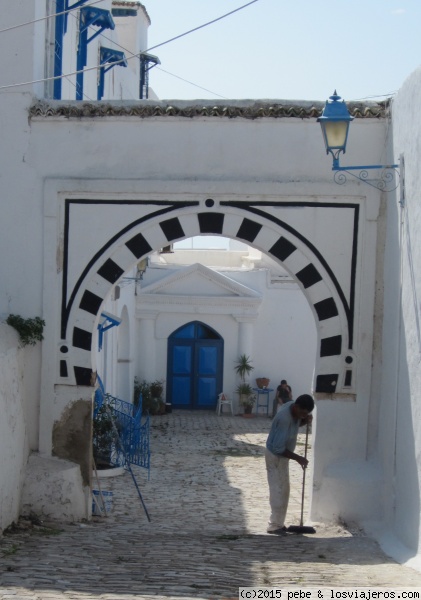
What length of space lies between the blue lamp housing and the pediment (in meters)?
13.3

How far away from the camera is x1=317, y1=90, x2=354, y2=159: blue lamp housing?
8266 mm

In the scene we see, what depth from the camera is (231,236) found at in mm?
9812

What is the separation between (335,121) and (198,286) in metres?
13.8

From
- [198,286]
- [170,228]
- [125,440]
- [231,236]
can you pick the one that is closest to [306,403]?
[231,236]

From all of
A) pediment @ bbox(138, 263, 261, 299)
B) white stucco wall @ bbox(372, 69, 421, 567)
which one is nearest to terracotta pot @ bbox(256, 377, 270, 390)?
pediment @ bbox(138, 263, 261, 299)

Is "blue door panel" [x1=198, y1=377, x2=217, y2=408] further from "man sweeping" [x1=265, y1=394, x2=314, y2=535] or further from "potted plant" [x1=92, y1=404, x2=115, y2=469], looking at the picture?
"man sweeping" [x1=265, y1=394, x2=314, y2=535]

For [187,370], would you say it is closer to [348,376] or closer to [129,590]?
[348,376]

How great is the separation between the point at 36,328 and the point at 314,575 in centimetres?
409

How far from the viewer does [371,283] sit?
9555 mm

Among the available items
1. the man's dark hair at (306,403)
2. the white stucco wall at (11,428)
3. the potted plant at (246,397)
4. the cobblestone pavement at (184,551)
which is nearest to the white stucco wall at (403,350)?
the cobblestone pavement at (184,551)

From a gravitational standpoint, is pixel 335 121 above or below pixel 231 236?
above

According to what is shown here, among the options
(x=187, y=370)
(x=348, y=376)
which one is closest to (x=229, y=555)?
(x=348, y=376)

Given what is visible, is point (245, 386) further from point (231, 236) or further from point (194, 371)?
point (231, 236)

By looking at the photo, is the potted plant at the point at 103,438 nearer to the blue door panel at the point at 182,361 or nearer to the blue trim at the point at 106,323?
the blue trim at the point at 106,323
